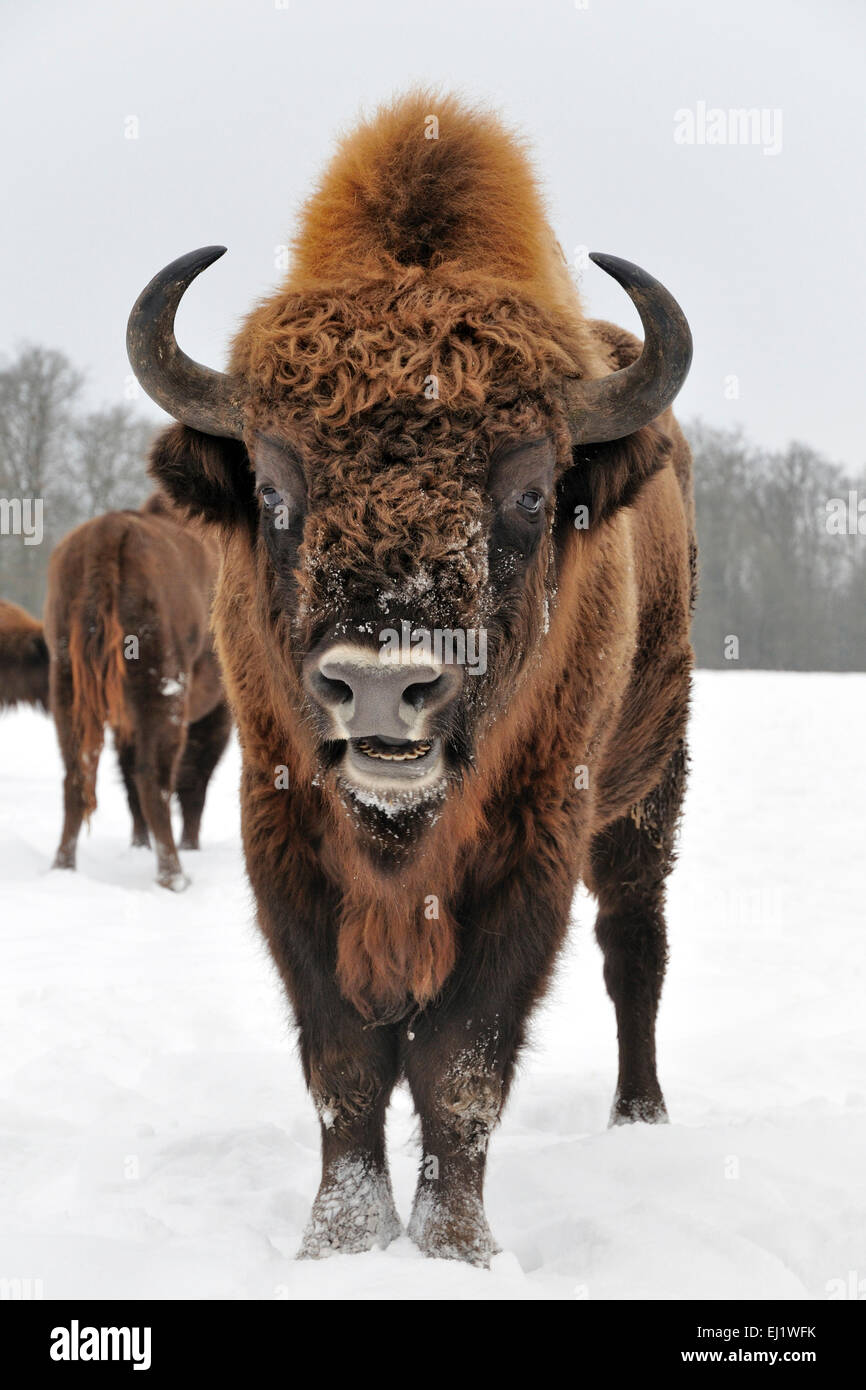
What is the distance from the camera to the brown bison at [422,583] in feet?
10.1

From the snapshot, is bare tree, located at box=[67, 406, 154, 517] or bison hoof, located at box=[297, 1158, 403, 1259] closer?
bison hoof, located at box=[297, 1158, 403, 1259]

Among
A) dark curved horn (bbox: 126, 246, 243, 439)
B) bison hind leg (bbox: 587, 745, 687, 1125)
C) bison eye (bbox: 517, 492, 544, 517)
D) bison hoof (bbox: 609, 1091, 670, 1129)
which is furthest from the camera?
bison hind leg (bbox: 587, 745, 687, 1125)

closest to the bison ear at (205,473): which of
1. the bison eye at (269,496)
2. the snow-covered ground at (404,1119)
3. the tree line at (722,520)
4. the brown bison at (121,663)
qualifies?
the bison eye at (269,496)

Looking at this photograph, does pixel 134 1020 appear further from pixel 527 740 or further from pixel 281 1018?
pixel 527 740

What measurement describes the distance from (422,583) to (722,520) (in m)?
31.0

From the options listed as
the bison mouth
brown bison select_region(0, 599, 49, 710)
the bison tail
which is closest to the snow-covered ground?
the bison tail

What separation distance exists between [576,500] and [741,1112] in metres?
2.91

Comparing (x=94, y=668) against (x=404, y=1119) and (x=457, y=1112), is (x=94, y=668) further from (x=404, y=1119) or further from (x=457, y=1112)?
(x=457, y=1112)

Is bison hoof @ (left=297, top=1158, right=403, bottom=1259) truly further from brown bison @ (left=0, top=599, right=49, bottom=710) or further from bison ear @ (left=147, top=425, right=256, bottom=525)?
brown bison @ (left=0, top=599, right=49, bottom=710)

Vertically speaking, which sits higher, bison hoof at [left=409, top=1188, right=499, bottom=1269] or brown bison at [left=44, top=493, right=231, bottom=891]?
brown bison at [left=44, top=493, right=231, bottom=891]

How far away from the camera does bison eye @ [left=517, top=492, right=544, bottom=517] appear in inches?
130

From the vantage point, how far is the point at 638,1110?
5.04m

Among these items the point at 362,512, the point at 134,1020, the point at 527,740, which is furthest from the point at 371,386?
the point at 134,1020

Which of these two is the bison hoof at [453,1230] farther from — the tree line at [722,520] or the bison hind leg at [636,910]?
the tree line at [722,520]
